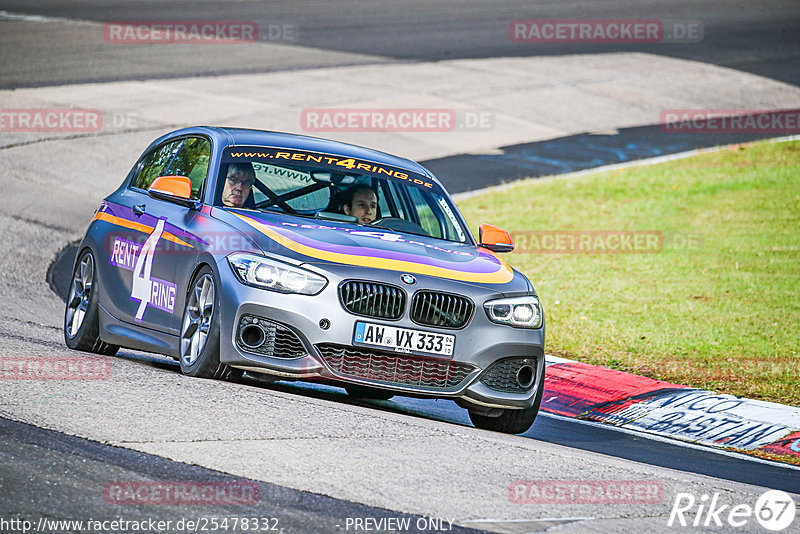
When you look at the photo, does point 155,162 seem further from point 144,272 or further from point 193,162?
point 144,272

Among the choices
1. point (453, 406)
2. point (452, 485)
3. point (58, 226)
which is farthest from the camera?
point (58, 226)

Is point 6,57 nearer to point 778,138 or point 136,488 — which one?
point 778,138

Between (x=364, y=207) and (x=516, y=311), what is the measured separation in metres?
1.49

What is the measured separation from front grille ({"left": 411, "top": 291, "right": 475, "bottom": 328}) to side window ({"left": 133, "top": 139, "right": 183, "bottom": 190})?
282 centimetres

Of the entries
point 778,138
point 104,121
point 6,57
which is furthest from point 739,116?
point 6,57

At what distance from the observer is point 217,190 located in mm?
8469

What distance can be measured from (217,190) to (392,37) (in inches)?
930

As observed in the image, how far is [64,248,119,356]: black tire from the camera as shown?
9242 millimetres

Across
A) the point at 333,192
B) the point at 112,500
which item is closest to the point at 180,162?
the point at 333,192

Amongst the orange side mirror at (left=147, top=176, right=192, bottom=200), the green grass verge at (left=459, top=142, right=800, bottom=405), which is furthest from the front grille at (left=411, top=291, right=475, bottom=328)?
the green grass verge at (left=459, top=142, right=800, bottom=405)

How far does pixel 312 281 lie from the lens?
293 inches

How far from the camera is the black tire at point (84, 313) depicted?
30.3ft

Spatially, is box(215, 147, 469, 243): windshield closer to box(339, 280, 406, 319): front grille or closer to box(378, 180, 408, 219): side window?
box(378, 180, 408, 219): side window

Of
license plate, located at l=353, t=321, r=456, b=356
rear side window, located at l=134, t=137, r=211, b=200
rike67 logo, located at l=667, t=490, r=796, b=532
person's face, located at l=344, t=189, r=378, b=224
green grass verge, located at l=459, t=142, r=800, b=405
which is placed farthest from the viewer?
green grass verge, located at l=459, t=142, r=800, b=405
